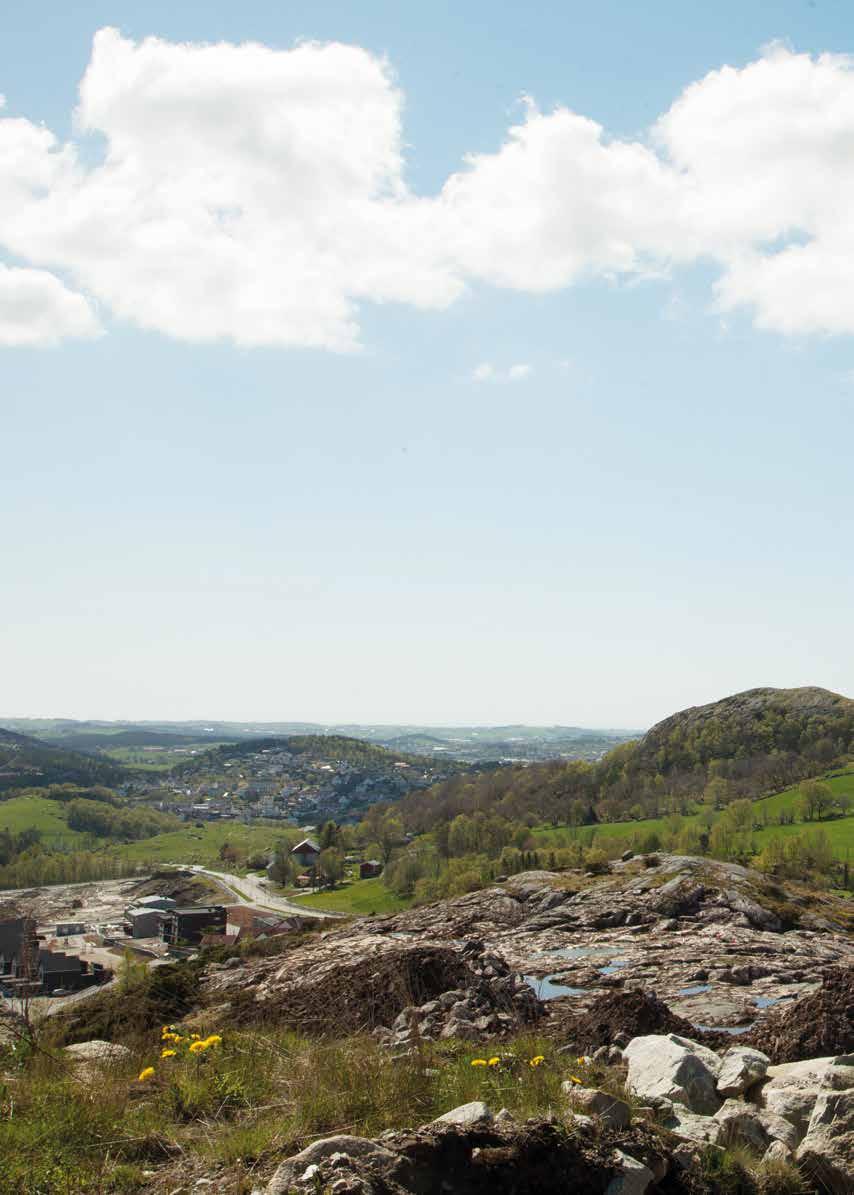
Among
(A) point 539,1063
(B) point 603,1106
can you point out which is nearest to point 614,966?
(A) point 539,1063

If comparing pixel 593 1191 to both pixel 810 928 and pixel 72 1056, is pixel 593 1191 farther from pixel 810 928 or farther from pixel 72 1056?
pixel 810 928

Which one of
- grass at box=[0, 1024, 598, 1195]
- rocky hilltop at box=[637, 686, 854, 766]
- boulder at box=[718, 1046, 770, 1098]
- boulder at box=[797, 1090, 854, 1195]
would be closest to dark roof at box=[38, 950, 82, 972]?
grass at box=[0, 1024, 598, 1195]

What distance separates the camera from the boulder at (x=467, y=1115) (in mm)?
6254

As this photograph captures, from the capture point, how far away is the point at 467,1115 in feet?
20.9

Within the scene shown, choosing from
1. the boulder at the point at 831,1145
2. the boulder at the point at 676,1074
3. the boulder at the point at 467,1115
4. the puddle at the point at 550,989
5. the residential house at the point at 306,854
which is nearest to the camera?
the boulder at the point at 467,1115

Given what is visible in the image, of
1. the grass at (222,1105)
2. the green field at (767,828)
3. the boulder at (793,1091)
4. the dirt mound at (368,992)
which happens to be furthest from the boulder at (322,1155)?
the green field at (767,828)

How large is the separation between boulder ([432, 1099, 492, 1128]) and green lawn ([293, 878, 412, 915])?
256 feet

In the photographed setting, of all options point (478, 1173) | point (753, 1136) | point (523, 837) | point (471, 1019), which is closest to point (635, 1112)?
point (753, 1136)

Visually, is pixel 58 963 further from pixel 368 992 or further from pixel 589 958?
pixel 368 992

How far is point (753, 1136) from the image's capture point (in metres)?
7.55

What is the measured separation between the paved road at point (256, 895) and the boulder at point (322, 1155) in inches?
3030

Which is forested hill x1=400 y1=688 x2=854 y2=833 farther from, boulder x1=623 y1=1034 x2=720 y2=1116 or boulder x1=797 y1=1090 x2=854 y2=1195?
boulder x1=797 y1=1090 x2=854 y2=1195

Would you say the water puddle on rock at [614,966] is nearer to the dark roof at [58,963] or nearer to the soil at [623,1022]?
the soil at [623,1022]

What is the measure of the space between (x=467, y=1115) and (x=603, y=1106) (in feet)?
4.43
